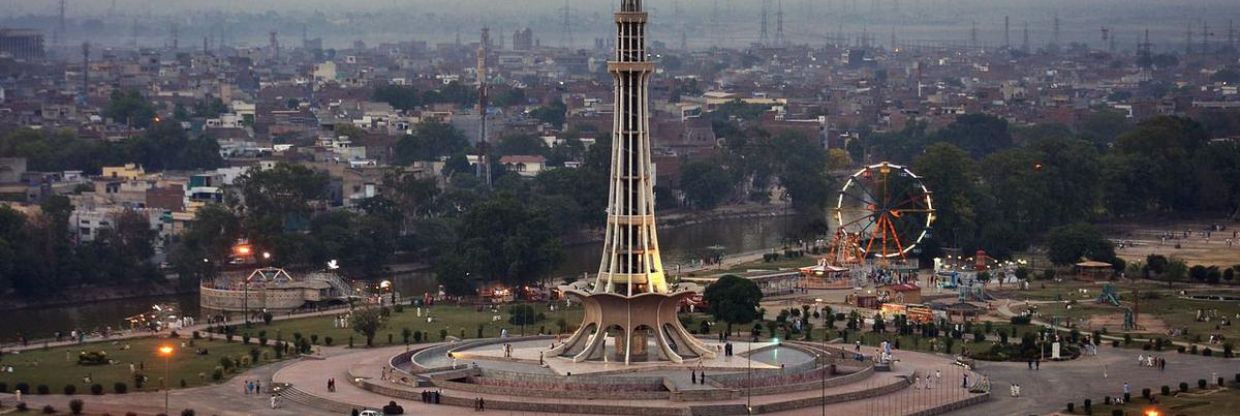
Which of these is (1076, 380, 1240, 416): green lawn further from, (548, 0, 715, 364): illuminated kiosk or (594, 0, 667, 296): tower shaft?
(594, 0, 667, 296): tower shaft

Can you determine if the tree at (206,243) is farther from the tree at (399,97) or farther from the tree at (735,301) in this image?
the tree at (399,97)

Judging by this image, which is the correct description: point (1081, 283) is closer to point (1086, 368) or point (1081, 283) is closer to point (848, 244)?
point (848, 244)

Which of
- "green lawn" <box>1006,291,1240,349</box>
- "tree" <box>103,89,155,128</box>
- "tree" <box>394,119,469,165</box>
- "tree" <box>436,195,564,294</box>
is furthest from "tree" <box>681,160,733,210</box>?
"tree" <box>103,89,155,128</box>

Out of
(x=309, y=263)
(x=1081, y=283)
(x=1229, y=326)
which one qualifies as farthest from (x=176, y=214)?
(x=1229, y=326)

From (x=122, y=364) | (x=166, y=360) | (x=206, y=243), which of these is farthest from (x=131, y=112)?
(x=166, y=360)

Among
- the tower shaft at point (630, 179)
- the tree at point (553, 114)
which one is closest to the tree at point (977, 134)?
the tree at point (553, 114)
